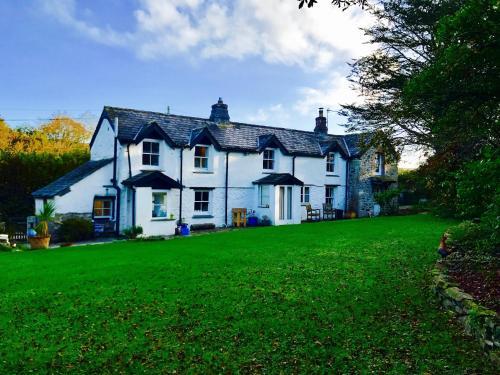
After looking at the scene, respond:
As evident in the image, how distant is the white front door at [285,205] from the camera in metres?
28.6

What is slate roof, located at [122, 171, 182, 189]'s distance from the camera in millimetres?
22969

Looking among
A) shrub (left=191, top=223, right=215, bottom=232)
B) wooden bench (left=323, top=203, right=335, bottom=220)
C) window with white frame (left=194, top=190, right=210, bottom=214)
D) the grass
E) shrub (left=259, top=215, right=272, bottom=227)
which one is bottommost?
the grass

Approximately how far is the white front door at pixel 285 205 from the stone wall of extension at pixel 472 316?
20.5m

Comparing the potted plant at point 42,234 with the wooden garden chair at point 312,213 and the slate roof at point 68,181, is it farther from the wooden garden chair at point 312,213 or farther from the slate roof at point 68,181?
the wooden garden chair at point 312,213

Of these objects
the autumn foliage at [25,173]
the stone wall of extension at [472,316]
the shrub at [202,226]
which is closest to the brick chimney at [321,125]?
the shrub at [202,226]

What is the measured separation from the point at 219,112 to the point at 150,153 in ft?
26.5

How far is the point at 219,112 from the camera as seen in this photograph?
30766 mm

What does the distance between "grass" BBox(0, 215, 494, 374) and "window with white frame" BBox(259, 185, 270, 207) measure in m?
15.8

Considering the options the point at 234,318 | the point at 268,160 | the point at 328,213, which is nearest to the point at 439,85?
the point at 234,318

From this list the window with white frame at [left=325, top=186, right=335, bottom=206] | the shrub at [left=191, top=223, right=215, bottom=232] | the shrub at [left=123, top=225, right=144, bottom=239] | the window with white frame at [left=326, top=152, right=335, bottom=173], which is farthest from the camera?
the window with white frame at [left=326, top=152, right=335, bottom=173]

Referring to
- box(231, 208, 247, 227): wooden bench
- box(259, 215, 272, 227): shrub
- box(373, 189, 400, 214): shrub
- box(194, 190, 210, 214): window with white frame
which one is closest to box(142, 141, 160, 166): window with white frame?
box(194, 190, 210, 214): window with white frame

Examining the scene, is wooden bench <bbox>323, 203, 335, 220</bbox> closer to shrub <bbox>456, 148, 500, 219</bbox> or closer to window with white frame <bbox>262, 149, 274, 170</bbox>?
window with white frame <bbox>262, 149, 274, 170</bbox>

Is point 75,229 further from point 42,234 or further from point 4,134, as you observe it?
point 4,134

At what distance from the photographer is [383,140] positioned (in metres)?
22.6
